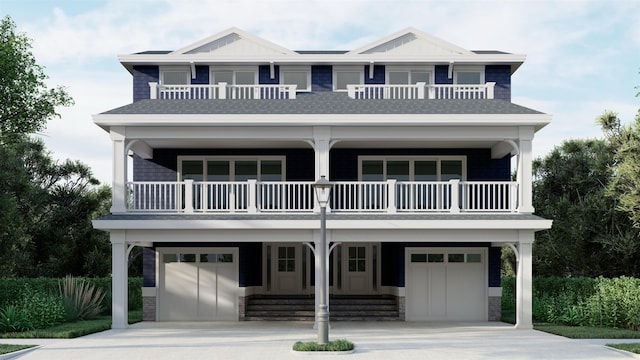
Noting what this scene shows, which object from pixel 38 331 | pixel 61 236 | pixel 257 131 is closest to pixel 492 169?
pixel 257 131

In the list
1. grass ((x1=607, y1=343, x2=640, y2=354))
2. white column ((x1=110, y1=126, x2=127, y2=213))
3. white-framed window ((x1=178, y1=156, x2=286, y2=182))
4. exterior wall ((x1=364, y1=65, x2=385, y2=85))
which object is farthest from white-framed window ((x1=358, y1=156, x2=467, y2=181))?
grass ((x1=607, y1=343, x2=640, y2=354))

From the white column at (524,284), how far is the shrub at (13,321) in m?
13.7

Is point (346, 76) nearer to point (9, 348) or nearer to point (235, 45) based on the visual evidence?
point (235, 45)

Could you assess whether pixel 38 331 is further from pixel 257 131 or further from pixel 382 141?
pixel 382 141

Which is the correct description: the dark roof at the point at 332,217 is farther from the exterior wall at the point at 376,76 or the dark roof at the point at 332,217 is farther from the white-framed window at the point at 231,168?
the exterior wall at the point at 376,76

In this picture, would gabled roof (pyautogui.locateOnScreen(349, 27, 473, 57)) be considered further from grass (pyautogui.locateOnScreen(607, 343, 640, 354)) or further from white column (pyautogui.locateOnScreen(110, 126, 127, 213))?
grass (pyautogui.locateOnScreen(607, 343, 640, 354))

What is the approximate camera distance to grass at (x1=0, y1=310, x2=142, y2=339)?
777 inches

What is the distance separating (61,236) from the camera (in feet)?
117

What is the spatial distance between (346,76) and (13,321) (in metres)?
13.7

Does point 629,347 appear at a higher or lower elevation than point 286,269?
lower

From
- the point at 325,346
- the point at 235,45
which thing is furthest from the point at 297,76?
the point at 325,346

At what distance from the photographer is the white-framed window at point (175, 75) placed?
1083 inches

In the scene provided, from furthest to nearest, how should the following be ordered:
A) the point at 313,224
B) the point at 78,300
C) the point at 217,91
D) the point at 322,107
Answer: the point at 217,91, the point at 78,300, the point at 322,107, the point at 313,224

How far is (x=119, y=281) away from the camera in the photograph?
72.1ft
